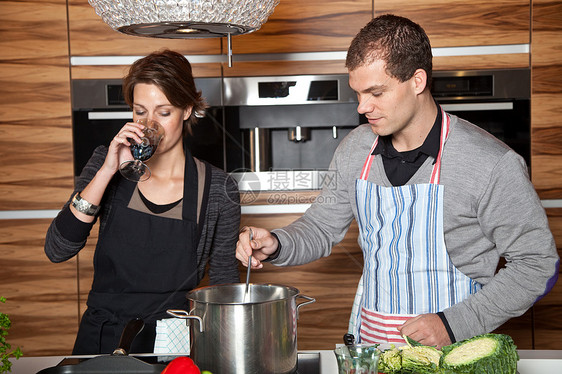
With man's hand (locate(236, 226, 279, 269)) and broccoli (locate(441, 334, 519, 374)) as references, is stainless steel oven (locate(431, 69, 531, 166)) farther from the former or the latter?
broccoli (locate(441, 334, 519, 374))

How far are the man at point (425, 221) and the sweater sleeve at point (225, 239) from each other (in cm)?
20

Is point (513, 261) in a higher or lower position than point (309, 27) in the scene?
lower

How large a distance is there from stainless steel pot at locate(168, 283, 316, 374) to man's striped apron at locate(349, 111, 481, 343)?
22.1 inches

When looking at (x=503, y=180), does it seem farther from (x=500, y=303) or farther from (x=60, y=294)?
(x=60, y=294)

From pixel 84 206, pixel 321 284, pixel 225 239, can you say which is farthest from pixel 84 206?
pixel 321 284

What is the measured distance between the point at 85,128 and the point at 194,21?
1.92 meters

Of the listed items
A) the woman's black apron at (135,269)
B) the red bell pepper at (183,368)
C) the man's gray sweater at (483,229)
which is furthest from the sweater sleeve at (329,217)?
the red bell pepper at (183,368)

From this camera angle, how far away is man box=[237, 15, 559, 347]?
1384mm

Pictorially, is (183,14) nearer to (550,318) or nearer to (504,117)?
(504,117)

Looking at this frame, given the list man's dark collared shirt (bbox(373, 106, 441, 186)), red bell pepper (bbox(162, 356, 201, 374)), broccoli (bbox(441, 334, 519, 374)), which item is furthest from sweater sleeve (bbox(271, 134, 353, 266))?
red bell pepper (bbox(162, 356, 201, 374))

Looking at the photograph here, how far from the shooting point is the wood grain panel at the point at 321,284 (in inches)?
111

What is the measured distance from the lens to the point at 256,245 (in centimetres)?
145

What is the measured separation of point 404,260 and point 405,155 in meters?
0.27

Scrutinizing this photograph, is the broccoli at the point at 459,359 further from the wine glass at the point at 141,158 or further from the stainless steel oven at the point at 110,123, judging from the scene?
the stainless steel oven at the point at 110,123
